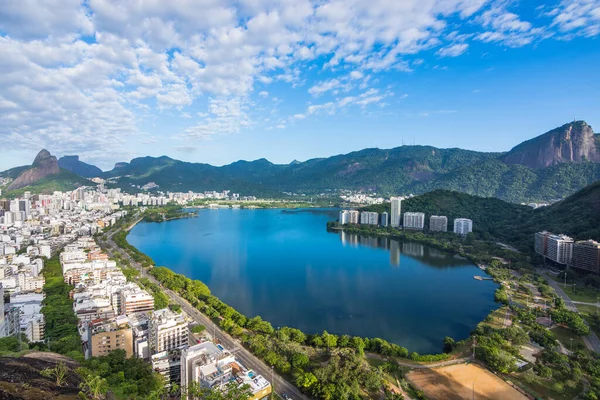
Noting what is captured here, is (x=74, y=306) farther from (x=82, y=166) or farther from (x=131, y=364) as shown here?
(x=82, y=166)

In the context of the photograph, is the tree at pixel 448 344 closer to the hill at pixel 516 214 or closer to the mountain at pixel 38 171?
the hill at pixel 516 214

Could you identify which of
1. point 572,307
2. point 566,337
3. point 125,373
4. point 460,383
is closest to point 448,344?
point 460,383

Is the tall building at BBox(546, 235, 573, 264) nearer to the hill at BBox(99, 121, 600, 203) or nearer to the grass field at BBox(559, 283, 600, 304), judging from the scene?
the grass field at BBox(559, 283, 600, 304)

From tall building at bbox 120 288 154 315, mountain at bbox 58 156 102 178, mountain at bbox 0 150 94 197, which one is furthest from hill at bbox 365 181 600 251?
mountain at bbox 58 156 102 178

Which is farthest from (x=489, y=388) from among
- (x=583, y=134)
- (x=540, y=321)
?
(x=583, y=134)

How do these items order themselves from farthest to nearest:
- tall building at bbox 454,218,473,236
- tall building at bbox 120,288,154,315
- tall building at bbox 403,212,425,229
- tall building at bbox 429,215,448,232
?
1. tall building at bbox 403,212,425,229
2. tall building at bbox 429,215,448,232
3. tall building at bbox 454,218,473,236
4. tall building at bbox 120,288,154,315

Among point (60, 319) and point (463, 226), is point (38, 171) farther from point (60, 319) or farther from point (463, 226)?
point (463, 226)

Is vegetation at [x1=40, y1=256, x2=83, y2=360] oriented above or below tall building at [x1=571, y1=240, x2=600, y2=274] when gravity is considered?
below
